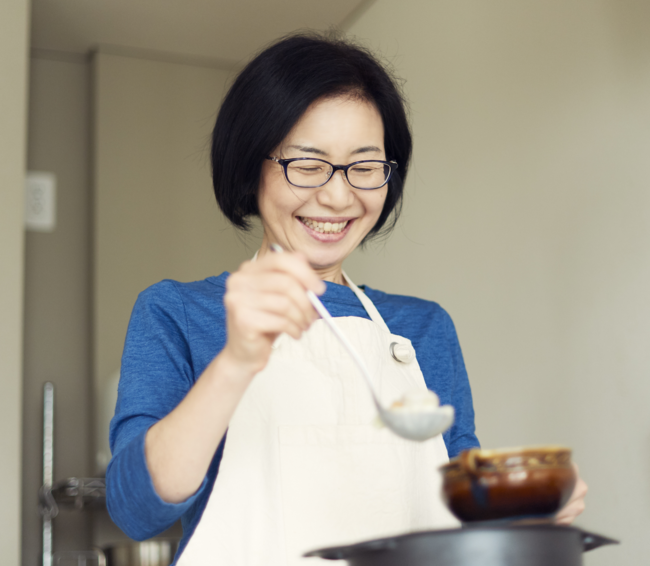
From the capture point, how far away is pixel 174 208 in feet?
11.1

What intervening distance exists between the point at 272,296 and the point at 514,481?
255 millimetres

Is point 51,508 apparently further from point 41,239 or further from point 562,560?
point 562,560

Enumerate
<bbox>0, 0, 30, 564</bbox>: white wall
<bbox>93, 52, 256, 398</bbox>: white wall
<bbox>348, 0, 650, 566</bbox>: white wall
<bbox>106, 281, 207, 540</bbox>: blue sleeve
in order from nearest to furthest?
1. <bbox>106, 281, 207, 540</bbox>: blue sleeve
2. <bbox>348, 0, 650, 566</bbox>: white wall
3. <bbox>0, 0, 30, 564</bbox>: white wall
4. <bbox>93, 52, 256, 398</bbox>: white wall

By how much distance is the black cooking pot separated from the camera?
1.77 feet

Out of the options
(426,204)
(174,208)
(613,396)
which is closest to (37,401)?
(174,208)

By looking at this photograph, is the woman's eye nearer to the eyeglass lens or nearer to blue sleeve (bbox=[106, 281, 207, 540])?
the eyeglass lens

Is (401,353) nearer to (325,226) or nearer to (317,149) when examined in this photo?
(325,226)

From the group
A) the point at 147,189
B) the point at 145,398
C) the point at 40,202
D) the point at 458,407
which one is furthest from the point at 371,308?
the point at 40,202

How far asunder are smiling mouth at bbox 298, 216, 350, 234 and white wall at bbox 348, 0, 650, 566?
79 cm

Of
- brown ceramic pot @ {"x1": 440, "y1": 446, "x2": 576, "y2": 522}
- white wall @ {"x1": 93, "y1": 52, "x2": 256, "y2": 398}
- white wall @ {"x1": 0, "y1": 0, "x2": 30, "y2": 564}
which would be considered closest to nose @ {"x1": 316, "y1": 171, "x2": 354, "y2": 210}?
brown ceramic pot @ {"x1": 440, "y1": 446, "x2": 576, "y2": 522}

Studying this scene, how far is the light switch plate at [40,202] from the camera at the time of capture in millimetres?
3205

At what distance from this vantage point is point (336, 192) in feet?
3.42

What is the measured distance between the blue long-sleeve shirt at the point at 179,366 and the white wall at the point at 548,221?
22.5 inches

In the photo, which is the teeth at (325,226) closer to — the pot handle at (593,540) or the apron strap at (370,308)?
the apron strap at (370,308)
